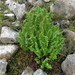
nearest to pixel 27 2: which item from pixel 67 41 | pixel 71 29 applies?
pixel 71 29

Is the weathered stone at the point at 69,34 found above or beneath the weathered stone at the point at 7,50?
above

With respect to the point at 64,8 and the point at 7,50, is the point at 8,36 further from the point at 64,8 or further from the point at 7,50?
the point at 64,8

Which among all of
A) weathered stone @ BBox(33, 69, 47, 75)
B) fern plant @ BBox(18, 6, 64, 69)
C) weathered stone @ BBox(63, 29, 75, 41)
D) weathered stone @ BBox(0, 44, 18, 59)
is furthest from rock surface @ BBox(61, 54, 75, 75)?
weathered stone @ BBox(0, 44, 18, 59)

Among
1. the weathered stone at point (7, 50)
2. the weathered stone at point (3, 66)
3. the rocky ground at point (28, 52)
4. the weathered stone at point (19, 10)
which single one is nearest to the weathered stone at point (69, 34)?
the rocky ground at point (28, 52)

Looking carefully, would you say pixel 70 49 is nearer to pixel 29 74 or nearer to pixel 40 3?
pixel 29 74

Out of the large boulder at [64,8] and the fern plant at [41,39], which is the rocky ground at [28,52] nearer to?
the large boulder at [64,8]

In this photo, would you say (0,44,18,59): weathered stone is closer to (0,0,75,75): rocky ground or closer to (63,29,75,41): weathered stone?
(0,0,75,75): rocky ground

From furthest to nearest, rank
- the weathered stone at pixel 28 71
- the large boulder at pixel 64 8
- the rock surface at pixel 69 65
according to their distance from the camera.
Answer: the large boulder at pixel 64 8
the weathered stone at pixel 28 71
the rock surface at pixel 69 65
